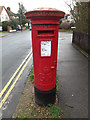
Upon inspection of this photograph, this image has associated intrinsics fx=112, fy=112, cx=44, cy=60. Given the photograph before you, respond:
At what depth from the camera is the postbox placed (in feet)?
6.70

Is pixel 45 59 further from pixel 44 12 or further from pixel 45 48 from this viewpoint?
pixel 44 12

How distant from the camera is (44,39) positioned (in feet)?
7.11

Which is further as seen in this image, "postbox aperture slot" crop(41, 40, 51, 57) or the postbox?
"postbox aperture slot" crop(41, 40, 51, 57)

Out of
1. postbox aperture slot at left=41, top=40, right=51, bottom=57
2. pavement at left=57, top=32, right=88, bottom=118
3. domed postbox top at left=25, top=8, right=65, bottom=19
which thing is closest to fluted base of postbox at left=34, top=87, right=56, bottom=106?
pavement at left=57, top=32, right=88, bottom=118

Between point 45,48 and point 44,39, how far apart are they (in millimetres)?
187

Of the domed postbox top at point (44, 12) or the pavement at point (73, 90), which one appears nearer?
the domed postbox top at point (44, 12)

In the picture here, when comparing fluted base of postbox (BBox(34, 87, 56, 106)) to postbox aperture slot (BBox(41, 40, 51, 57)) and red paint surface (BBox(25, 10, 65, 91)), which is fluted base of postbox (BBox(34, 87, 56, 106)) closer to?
red paint surface (BBox(25, 10, 65, 91))

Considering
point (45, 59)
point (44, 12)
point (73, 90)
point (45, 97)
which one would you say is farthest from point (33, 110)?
point (44, 12)

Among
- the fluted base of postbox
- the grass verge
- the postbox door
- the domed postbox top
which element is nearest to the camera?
the domed postbox top

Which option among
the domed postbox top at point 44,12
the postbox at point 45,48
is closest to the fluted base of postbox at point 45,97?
the postbox at point 45,48

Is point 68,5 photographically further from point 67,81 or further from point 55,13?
point 55,13

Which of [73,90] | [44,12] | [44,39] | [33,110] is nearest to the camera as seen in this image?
[44,12]

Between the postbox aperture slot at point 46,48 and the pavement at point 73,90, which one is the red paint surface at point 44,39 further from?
the pavement at point 73,90

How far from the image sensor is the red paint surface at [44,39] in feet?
6.65
